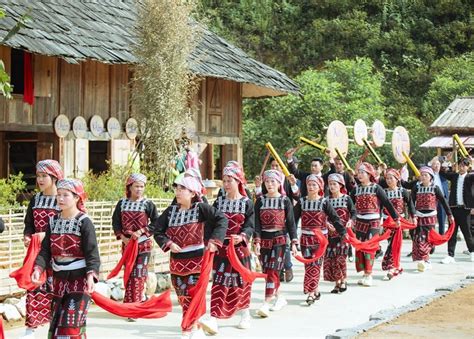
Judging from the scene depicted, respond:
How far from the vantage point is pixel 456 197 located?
56.4 ft

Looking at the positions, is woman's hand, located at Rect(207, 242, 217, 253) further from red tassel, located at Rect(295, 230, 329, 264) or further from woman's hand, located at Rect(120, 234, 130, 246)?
red tassel, located at Rect(295, 230, 329, 264)

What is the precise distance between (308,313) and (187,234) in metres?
2.61

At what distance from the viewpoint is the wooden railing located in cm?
1032

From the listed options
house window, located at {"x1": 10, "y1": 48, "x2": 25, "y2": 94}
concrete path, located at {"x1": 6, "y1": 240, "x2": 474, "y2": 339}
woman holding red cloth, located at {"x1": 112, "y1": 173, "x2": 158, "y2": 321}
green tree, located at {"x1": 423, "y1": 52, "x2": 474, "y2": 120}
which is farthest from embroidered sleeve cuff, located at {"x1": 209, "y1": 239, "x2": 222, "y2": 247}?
green tree, located at {"x1": 423, "y1": 52, "x2": 474, "y2": 120}

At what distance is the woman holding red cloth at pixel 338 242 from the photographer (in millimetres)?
12336

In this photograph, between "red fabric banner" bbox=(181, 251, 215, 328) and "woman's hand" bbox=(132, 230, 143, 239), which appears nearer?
"red fabric banner" bbox=(181, 251, 215, 328)

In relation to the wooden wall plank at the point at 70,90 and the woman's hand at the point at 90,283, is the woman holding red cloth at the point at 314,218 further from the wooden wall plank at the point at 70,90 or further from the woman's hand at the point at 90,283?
the wooden wall plank at the point at 70,90

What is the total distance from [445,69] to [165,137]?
1975 cm

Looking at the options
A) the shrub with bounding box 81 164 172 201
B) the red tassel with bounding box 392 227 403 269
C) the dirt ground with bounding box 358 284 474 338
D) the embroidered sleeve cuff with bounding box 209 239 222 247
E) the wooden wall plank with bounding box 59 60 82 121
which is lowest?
the dirt ground with bounding box 358 284 474 338

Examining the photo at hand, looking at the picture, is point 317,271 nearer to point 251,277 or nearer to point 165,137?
point 251,277

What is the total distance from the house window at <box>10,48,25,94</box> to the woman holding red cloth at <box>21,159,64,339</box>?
8.95 m

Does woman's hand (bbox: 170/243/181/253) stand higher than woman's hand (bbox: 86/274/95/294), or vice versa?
woman's hand (bbox: 170/243/181/253)

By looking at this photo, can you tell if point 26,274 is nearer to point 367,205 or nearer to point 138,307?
point 138,307

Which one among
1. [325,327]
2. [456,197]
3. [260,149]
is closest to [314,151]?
[260,149]
